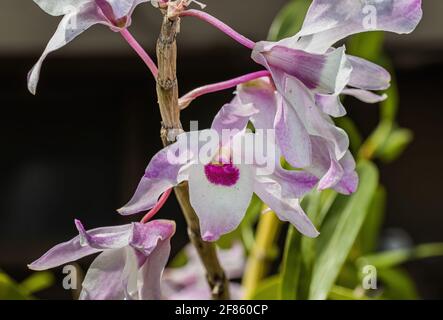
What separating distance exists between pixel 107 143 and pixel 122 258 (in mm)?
1576

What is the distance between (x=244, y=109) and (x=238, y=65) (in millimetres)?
1428

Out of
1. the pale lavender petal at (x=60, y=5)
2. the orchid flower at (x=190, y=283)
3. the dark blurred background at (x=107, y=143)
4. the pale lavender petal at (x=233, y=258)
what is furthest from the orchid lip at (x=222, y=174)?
the dark blurred background at (x=107, y=143)

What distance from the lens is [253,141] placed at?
0.40m

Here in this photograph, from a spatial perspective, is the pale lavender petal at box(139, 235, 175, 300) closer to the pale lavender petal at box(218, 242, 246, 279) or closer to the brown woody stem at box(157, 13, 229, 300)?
the brown woody stem at box(157, 13, 229, 300)

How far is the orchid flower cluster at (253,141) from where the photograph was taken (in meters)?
0.37

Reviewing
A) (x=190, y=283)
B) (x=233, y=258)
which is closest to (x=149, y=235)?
(x=190, y=283)

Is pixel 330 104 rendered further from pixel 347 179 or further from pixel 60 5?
pixel 60 5

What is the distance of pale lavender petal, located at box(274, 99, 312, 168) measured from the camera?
38 centimetres

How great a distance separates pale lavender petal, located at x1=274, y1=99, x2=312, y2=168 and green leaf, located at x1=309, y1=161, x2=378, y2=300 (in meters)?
0.20

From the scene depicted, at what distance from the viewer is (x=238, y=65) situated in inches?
71.1

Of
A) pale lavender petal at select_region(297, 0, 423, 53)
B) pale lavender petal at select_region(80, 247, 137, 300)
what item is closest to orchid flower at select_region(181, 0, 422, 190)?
pale lavender petal at select_region(297, 0, 423, 53)

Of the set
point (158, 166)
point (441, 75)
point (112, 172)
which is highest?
point (158, 166)
